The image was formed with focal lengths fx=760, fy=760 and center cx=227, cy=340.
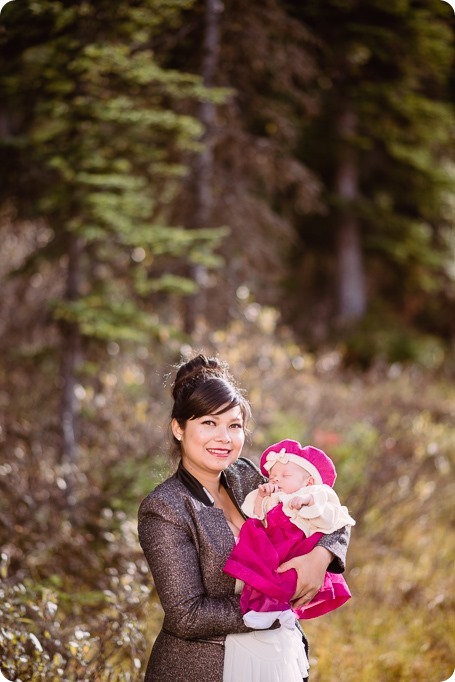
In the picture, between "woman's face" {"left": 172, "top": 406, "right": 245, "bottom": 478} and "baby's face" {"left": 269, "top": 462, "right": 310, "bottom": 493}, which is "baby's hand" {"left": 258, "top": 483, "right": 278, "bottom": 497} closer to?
"baby's face" {"left": 269, "top": 462, "right": 310, "bottom": 493}

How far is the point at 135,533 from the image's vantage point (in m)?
→ 4.88

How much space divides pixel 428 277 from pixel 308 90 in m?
4.24

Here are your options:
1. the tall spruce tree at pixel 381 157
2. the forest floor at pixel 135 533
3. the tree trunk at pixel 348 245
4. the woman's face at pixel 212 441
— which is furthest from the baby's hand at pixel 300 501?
the tree trunk at pixel 348 245

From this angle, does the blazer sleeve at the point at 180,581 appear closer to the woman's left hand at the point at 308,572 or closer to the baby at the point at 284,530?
the baby at the point at 284,530

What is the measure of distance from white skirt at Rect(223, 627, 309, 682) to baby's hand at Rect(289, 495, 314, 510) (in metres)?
0.44

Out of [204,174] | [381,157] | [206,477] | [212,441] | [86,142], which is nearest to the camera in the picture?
[212,441]

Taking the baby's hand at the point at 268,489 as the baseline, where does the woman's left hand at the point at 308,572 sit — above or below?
below

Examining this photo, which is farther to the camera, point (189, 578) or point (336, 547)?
point (336, 547)

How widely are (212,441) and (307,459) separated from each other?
0.36 metres

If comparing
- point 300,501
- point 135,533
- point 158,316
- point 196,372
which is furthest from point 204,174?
point 300,501

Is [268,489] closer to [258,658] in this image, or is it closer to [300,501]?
[300,501]

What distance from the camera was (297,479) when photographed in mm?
2732

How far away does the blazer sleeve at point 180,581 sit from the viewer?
2.47 metres

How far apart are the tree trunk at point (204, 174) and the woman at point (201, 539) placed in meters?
4.97
